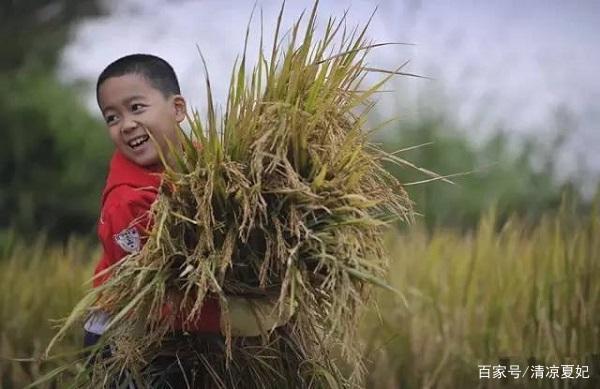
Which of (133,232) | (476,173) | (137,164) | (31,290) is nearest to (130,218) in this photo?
(133,232)

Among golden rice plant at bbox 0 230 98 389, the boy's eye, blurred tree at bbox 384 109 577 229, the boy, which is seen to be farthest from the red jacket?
blurred tree at bbox 384 109 577 229

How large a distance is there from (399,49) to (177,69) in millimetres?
590

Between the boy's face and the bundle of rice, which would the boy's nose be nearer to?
the boy's face

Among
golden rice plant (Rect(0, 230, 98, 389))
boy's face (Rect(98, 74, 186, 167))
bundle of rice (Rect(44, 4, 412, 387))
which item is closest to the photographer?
bundle of rice (Rect(44, 4, 412, 387))

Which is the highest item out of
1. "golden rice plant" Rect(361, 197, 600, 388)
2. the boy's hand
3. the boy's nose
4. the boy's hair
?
the boy's hair

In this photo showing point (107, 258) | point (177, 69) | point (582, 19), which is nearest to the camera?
point (107, 258)

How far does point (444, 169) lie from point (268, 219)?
1.11m

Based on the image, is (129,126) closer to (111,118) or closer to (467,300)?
(111,118)

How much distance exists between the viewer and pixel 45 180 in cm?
Answer: 260

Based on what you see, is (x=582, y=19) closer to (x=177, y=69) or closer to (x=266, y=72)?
(x=177, y=69)

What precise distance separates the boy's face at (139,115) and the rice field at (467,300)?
2.87 feet

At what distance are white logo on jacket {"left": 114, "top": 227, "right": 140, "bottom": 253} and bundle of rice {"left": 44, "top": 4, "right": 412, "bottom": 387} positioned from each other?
2.1 inches

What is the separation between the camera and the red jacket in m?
1.60

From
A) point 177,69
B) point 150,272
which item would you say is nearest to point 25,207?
point 177,69
